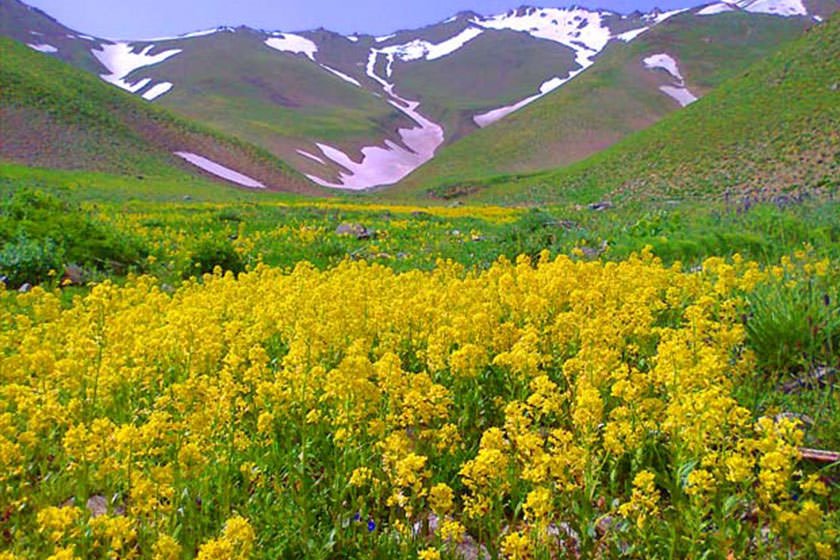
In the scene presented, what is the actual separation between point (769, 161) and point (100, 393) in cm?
4129

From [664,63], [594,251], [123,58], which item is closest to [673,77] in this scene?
[664,63]

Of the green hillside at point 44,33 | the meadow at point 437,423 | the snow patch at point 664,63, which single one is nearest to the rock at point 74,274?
the meadow at point 437,423

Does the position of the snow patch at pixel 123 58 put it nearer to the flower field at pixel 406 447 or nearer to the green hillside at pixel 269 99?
the green hillside at pixel 269 99

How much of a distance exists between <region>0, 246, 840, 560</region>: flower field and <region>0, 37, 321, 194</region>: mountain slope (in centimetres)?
5136

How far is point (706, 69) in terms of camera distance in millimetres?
102188

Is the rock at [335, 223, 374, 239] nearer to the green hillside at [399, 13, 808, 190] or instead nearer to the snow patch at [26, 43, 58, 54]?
the green hillside at [399, 13, 808, 190]

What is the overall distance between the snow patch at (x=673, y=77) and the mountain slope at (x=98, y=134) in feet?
192

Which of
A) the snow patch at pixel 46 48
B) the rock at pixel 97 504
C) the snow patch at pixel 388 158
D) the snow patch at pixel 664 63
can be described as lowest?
the snow patch at pixel 388 158

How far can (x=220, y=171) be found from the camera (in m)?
64.2

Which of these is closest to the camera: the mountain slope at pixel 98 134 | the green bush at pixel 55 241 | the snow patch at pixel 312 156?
the green bush at pixel 55 241

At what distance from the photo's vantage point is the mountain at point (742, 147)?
1393 inches

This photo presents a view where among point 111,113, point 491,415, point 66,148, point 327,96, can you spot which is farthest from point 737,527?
point 327,96

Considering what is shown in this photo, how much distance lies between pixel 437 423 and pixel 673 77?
111 metres

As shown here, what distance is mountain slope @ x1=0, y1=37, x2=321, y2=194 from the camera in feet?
169
